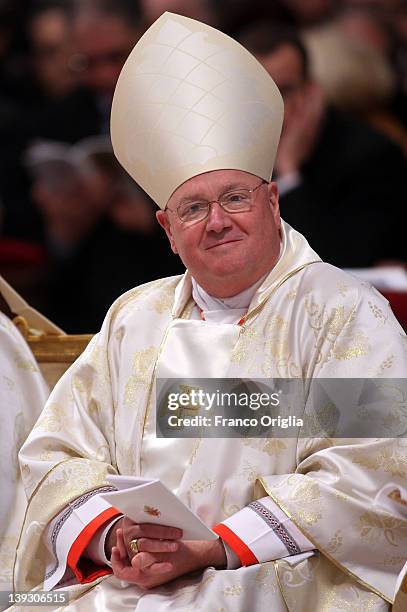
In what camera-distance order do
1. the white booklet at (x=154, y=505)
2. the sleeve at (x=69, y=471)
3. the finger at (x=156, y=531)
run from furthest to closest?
the sleeve at (x=69, y=471) < the finger at (x=156, y=531) < the white booklet at (x=154, y=505)

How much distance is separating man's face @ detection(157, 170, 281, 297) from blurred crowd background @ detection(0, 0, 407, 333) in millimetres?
2028

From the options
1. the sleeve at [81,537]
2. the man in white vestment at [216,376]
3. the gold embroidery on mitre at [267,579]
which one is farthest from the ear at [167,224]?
the gold embroidery on mitre at [267,579]

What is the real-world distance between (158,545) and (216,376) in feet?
1.63

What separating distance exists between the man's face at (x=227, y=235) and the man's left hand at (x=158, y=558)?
66 centimetres

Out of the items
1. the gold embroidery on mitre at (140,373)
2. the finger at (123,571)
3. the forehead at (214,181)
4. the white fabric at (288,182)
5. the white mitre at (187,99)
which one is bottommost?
the white fabric at (288,182)

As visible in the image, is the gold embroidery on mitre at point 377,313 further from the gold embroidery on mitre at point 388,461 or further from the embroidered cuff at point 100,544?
the embroidered cuff at point 100,544

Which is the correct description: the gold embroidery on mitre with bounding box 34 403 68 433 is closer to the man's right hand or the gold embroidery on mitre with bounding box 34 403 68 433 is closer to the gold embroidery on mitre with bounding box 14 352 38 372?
the gold embroidery on mitre with bounding box 14 352 38 372

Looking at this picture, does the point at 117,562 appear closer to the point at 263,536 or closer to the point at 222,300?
the point at 263,536

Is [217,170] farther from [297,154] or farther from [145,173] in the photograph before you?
[297,154]

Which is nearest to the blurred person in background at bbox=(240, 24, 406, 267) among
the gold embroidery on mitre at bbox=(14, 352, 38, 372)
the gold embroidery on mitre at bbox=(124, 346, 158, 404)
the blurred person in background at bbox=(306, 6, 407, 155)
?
the blurred person in background at bbox=(306, 6, 407, 155)

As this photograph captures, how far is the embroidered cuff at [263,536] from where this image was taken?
9.83 feet

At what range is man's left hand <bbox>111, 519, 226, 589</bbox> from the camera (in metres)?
2.95

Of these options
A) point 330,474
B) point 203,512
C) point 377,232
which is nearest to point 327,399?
point 330,474

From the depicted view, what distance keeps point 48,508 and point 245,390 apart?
568 millimetres
